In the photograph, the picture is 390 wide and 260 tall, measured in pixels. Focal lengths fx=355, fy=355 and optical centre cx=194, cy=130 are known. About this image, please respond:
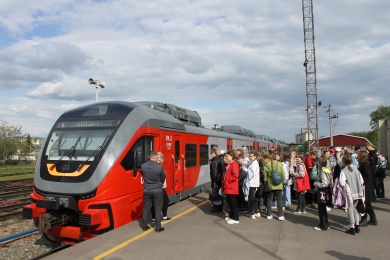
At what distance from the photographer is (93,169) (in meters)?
7.09

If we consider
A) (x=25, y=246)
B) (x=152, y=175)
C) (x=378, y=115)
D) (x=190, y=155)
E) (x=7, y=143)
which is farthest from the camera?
(x=378, y=115)

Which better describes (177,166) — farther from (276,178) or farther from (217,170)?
(276,178)

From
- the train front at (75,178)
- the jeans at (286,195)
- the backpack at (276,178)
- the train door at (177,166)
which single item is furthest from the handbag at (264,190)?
the train front at (75,178)

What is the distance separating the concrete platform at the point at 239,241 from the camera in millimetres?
5570

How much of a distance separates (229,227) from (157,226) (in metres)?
1.53

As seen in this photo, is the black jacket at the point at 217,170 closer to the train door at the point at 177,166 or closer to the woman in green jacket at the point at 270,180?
the woman in green jacket at the point at 270,180

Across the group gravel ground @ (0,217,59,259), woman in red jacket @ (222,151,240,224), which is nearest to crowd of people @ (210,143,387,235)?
woman in red jacket @ (222,151,240,224)

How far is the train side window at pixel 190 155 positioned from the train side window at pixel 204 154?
0.83 metres

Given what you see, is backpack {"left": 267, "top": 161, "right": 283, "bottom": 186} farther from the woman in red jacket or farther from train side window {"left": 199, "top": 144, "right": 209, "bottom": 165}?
train side window {"left": 199, "top": 144, "right": 209, "bottom": 165}

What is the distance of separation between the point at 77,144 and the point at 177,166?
3561 millimetres

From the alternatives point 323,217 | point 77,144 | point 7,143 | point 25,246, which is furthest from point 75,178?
point 7,143

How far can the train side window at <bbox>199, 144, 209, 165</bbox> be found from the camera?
43.1 feet

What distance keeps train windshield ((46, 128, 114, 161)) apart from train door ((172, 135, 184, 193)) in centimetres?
290

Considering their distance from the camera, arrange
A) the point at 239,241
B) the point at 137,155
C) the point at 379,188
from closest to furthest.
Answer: the point at 239,241 < the point at 137,155 < the point at 379,188
